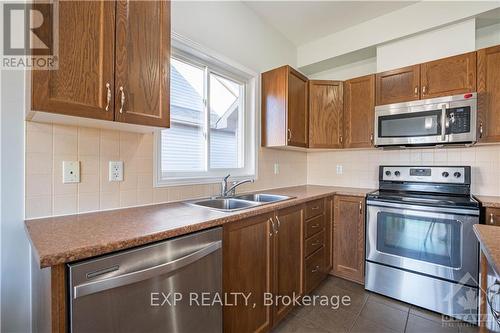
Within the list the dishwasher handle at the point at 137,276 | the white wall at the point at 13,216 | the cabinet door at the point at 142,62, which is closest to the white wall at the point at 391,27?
the cabinet door at the point at 142,62

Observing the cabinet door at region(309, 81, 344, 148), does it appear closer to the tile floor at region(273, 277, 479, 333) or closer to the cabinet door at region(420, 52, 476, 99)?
the cabinet door at region(420, 52, 476, 99)

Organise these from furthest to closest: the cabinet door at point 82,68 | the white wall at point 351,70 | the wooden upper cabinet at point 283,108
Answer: the white wall at point 351,70
the wooden upper cabinet at point 283,108
the cabinet door at point 82,68

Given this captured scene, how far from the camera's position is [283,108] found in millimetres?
2477

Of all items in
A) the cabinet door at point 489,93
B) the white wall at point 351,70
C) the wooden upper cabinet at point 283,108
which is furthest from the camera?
the white wall at point 351,70

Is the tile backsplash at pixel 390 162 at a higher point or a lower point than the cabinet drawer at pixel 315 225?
higher

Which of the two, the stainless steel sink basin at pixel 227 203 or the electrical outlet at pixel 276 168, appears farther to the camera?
the electrical outlet at pixel 276 168

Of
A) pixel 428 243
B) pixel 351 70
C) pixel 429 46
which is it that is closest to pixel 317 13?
pixel 351 70

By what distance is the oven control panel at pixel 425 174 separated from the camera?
2262 mm

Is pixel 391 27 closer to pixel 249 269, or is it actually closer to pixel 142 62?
pixel 142 62

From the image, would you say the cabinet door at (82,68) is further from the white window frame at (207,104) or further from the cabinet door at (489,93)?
the cabinet door at (489,93)

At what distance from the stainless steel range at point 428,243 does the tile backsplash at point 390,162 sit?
0.67 ft

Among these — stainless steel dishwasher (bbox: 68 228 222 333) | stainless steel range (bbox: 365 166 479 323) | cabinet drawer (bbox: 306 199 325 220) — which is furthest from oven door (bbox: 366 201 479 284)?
stainless steel dishwasher (bbox: 68 228 222 333)

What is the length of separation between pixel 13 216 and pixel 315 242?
7.06 feet

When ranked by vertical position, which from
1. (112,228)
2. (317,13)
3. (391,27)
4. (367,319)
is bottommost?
(367,319)
